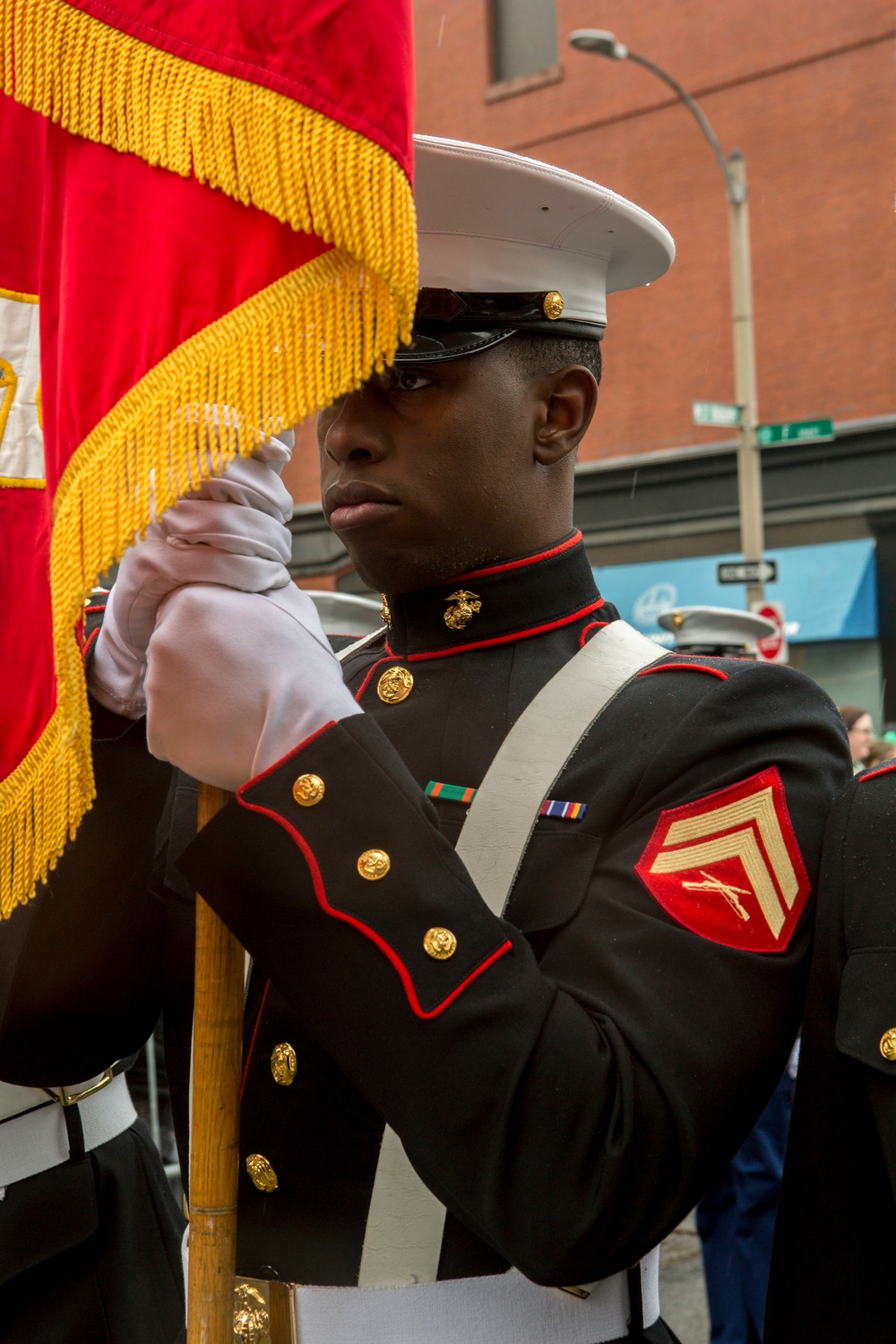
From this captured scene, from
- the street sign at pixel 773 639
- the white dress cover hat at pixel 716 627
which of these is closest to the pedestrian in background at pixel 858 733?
the white dress cover hat at pixel 716 627

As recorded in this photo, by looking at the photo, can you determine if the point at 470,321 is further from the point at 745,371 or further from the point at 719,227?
the point at 719,227

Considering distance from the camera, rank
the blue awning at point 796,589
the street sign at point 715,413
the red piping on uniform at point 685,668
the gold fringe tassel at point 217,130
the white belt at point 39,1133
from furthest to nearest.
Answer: the blue awning at point 796,589
the street sign at point 715,413
the white belt at point 39,1133
the red piping on uniform at point 685,668
the gold fringe tassel at point 217,130

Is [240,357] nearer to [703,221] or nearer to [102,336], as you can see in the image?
[102,336]

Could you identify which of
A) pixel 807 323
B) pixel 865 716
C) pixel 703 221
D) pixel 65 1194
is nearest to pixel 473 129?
pixel 703 221

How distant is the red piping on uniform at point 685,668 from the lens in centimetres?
166

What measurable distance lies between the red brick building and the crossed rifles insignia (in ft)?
44.7

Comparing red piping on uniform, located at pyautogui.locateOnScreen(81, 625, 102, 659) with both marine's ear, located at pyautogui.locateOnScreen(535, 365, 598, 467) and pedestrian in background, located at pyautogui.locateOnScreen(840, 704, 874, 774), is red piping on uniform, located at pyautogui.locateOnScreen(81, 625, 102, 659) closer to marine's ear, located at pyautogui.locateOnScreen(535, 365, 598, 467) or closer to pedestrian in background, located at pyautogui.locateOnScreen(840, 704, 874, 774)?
marine's ear, located at pyautogui.locateOnScreen(535, 365, 598, 467)

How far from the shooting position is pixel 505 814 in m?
1.59

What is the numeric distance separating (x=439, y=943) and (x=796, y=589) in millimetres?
14393

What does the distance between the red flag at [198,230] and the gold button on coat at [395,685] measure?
0.53 m

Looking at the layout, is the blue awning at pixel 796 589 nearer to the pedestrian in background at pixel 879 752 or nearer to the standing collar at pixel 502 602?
the pedestrian in background at pixel 879 752

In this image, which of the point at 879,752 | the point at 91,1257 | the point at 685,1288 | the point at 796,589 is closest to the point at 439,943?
the point at 91,1257

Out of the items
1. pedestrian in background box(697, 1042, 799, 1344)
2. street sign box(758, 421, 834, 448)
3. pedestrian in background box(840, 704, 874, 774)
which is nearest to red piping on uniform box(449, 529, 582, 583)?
pedestrian in background box(697, 1042, 799, 1344)

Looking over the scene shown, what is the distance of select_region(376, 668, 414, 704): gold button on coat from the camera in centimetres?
185
